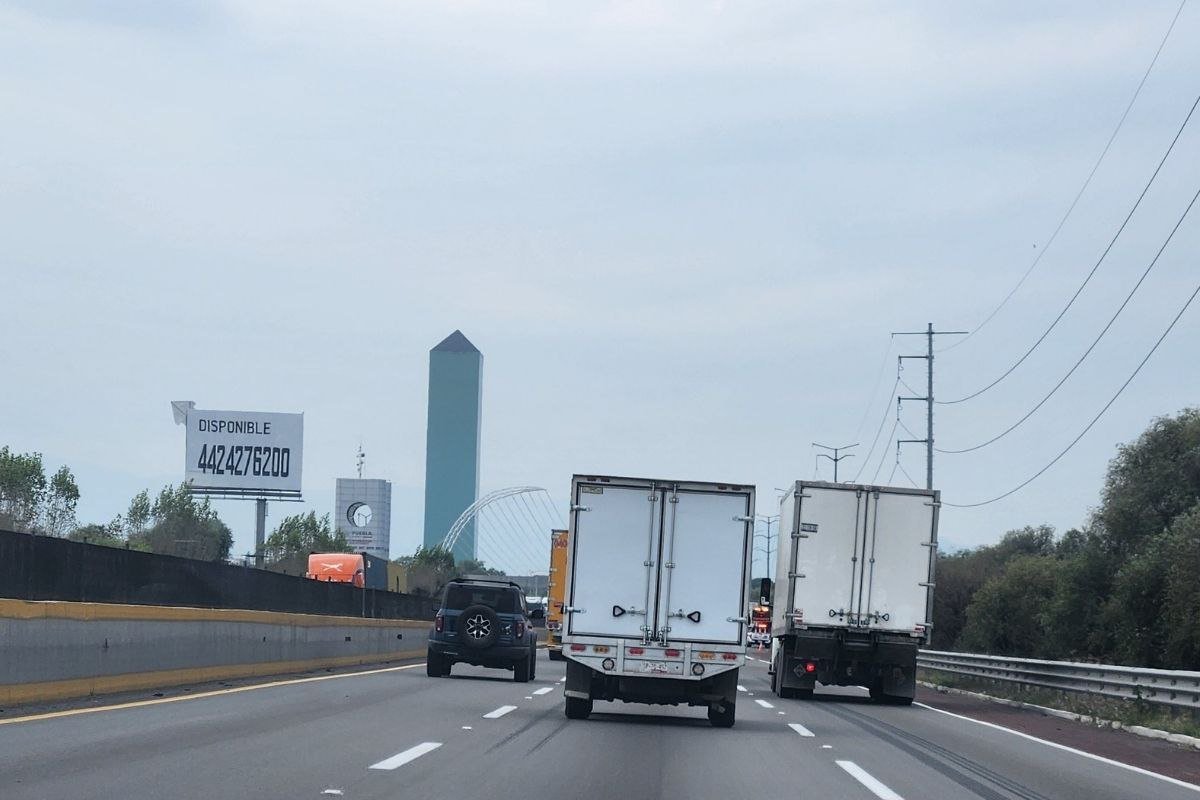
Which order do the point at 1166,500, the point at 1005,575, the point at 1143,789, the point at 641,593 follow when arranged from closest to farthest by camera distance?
the point at 1143,789
the point at 641,593
the point at 1166,500
the point at 1005,575

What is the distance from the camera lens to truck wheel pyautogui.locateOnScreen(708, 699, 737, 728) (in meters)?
19.7

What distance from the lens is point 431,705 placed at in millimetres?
21109

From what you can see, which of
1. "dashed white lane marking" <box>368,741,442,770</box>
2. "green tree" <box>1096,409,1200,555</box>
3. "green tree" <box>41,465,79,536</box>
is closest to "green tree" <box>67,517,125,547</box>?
"green tree" <box>41,465,79,536</box>

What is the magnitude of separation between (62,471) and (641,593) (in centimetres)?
10501

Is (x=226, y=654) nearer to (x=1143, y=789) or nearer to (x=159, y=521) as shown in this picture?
(x=1143, y=789)

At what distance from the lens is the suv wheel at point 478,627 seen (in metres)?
29.1

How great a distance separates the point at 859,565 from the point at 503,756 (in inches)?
555

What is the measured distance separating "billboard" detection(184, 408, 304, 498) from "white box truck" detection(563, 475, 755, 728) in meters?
82.0

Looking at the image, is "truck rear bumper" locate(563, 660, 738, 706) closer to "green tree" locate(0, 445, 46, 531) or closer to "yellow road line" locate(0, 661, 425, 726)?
"yellow road line" locate(0, 661, 425, 726)

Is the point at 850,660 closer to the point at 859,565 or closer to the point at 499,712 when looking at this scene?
the point at 859,565

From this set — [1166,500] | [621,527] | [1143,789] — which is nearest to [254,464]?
[1166,500]

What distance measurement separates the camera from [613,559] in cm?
1969

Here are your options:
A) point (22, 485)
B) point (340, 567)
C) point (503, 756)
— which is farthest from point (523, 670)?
point (22, 485)

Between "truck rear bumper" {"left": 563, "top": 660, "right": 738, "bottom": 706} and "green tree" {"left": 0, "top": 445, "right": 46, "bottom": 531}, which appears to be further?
"green tree" {"left": 0, "top": 445, "right": 46, "bottom": 531}
